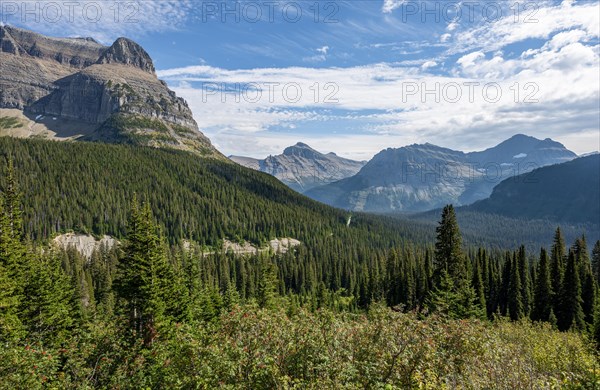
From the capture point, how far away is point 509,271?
82875mm

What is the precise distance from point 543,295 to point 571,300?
5.14 meters

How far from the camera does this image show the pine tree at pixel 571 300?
205ft

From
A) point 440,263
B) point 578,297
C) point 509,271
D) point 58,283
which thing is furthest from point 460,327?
point 509,271

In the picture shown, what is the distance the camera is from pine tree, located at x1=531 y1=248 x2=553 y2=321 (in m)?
66.9

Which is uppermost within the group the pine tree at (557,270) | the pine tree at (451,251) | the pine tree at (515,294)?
the pine tree at (451,251)

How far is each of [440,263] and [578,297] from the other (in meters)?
30.7

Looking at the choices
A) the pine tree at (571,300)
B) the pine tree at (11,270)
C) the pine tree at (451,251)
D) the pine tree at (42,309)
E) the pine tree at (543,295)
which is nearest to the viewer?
the pine tree at (11,270)

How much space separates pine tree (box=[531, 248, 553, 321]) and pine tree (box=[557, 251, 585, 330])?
188cm

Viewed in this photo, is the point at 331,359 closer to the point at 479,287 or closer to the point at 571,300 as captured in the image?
the point at 571,300

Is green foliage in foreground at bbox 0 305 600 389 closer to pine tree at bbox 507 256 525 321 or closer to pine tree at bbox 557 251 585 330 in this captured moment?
pine tree at bbox 557 251 585 330

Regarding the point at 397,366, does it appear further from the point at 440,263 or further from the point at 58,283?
the point at 58,283

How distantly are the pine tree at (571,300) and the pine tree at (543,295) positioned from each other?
6.18 feet

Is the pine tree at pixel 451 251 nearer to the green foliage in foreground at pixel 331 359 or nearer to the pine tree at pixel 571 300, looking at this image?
the pine tree at pixel 571 300

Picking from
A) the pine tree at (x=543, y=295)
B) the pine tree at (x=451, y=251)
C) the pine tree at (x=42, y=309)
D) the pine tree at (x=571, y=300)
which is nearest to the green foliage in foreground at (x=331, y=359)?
the pine tree at (x=42, y=309)
